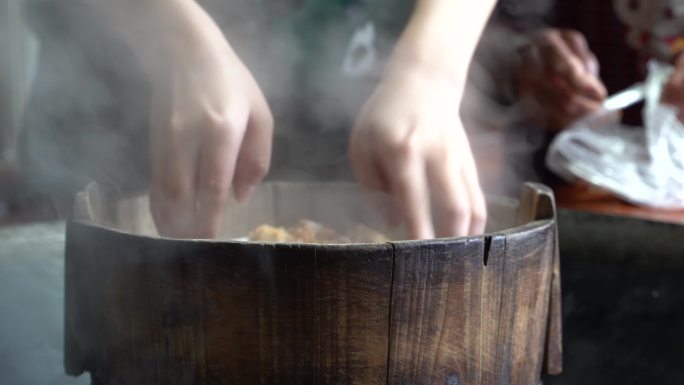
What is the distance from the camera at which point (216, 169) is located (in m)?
0.77

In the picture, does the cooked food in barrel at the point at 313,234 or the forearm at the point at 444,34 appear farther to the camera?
the cooked food in barrel at the point at 313,234

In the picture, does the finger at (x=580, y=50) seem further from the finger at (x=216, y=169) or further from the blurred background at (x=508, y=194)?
the finger at (x=216, y=169)

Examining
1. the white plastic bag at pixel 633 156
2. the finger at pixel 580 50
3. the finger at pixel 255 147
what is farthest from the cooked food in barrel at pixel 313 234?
the finger at pixel 580 50

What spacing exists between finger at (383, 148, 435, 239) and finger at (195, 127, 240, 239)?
17 cm

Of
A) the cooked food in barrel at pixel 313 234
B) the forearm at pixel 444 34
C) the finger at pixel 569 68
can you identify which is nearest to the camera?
the forearm at pixel 444 34

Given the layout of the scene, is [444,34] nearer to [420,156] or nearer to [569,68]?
[420,156]

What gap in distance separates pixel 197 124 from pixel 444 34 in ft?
1.12

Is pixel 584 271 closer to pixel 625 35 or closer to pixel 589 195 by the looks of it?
pixel 589 195

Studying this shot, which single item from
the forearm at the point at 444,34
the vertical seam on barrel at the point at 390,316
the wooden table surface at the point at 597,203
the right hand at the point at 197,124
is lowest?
the wooden table surface at the point at 597,203

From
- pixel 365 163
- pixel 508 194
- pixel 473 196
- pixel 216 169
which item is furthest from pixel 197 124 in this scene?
pixel 508 194

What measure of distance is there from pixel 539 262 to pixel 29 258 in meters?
0.94

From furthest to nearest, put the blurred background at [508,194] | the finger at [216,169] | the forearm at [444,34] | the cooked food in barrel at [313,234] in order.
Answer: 1. the blurred background at [508,194]
2. the cooked food in barrel at [313,234]
3. the forearm at [444,34]
4. the finger at [216,169]

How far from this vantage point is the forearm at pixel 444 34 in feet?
2.93

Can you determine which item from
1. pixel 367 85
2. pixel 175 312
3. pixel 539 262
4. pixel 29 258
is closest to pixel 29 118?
pixel 29 258
